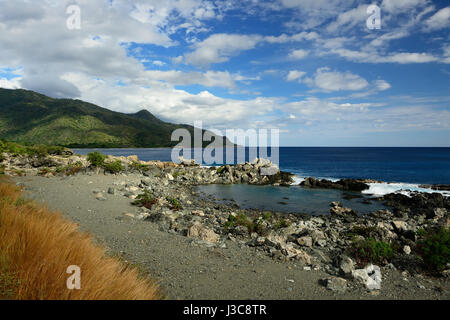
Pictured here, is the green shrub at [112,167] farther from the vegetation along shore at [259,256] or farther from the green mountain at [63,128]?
the green mountain at [63,128]

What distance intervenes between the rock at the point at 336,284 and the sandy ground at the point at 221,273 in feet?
0.34

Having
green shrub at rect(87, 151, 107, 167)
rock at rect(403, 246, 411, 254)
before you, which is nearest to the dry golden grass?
rock at rect(403, 246, 411, 254)

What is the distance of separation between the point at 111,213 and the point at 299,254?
897 cm

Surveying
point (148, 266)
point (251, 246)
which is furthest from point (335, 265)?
point (148, 266)

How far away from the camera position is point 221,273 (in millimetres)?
5977

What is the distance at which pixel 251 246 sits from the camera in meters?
8.52

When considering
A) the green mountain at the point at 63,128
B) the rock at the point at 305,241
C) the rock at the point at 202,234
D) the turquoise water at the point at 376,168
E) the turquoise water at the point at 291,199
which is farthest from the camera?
the green mountain at the point at 63,128

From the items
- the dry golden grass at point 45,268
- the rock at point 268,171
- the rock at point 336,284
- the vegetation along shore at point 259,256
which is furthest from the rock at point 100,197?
the rock at point 268,171

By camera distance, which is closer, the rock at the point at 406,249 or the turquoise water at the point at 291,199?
the rock at the point at 406,249

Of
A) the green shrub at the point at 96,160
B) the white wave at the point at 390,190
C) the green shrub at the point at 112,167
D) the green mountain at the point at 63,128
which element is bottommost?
the white wave at the point at 390,190

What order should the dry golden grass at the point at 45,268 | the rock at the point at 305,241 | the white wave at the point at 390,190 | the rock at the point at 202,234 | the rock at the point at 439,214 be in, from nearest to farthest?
the dry golden grass at the point at 45,268
the rock at the point at 202,234
the rock at the point at 305,241
the rock at the point at 439,214
the white wave at the point at 390,190

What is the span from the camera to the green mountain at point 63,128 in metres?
126

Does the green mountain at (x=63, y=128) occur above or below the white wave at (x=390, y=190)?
above
